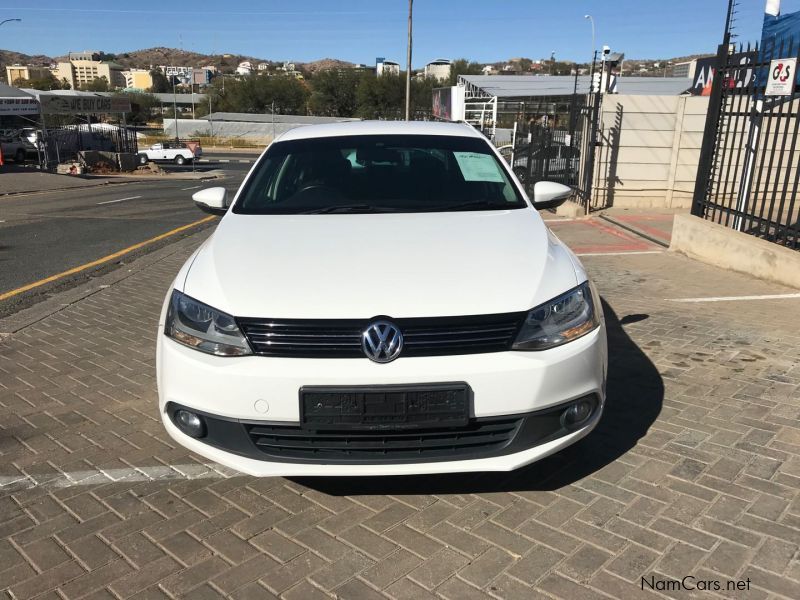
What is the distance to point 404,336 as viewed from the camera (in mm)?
2590

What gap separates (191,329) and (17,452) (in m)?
1.53

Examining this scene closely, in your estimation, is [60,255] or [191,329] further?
[60,255]

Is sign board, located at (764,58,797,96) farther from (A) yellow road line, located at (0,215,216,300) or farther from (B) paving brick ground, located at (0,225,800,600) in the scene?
(A) yellow road line, located at (0,215,216,300)

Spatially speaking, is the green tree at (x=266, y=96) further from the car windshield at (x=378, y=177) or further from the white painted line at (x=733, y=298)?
the car windshield at (x=378, y=177)

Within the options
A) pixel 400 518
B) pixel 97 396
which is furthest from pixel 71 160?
pixel 400 518

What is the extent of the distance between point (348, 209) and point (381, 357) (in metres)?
1.43

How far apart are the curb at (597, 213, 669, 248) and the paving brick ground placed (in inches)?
207

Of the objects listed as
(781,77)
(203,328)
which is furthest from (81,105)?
(203,328)

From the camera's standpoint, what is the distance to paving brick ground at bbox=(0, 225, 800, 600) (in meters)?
2.48

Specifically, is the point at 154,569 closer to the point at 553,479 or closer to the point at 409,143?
the point at 553,479

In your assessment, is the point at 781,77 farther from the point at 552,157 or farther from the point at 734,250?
the point at 552,157

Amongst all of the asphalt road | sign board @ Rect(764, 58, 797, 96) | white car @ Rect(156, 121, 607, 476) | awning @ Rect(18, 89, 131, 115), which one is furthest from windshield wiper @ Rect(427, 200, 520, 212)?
awning @ Rect(18, 89, 131, 115)

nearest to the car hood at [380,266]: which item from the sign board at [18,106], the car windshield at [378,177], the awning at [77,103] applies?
the car windshield at [378,177]

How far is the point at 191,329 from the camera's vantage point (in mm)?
2816
